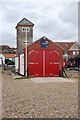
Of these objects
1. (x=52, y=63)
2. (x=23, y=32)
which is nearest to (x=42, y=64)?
(x=52, y=63)

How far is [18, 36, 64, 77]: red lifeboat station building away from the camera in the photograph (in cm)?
3238

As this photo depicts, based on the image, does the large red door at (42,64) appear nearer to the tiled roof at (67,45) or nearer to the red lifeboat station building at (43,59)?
the red lifeboat station building at (43,59)

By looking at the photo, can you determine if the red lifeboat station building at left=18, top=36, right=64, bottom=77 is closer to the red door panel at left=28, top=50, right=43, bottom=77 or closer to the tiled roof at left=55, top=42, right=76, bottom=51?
the red door panel at left=28, top=50, right=43, bottom=77

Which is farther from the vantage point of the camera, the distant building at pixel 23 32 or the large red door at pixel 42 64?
the distant building at pixel 23 32

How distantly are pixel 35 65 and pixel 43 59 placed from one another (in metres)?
1.17

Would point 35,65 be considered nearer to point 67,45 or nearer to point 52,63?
point 52,63

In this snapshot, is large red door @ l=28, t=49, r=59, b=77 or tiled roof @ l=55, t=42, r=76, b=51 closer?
large red door @ l=28, t=49, r=59, b=77

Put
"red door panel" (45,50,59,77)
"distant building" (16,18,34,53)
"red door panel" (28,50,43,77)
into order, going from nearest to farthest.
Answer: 1. "red door panel" (28,50,43,77)
2. "red door panel" (45,50,59,77)
3. "distant building" (16,18,34,53)

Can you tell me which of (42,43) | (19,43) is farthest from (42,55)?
(19,43)

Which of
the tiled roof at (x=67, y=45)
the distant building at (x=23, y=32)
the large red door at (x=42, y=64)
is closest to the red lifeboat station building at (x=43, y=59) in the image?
the large red door at (x=42, y=64)

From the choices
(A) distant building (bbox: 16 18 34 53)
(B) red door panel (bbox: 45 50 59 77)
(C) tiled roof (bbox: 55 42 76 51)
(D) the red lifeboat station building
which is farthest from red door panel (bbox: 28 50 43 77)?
(C) tiled roof (bbox: 55 42 76 51)

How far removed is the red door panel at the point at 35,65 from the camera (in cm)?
3231

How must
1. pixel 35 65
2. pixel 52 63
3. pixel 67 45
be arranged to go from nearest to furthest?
pixel 35 65
pixel 52 63
pixel 67 45

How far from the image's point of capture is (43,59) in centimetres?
3256
